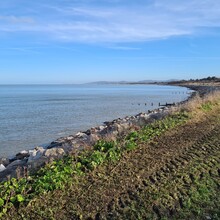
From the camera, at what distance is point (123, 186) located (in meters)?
6.29

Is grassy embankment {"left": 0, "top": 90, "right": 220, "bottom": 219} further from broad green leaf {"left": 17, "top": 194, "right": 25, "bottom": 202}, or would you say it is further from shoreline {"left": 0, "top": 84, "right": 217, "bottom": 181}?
shoreline {"left": 0, "top": 84, "right": 217, "bottom": 181}

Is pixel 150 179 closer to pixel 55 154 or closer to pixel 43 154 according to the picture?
pixel 55 154

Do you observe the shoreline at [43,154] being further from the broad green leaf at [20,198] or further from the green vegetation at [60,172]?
the broad green leaf at [20,198]

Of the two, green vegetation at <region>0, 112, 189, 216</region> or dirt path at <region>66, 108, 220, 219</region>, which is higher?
green vegetation at <region>0, 112, 189, 216</region>

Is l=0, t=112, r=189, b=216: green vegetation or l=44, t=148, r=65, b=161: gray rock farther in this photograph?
l=44, t=148, r=65, b=161: gray rock

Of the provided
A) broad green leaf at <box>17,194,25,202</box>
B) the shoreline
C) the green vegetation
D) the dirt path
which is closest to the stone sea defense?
the shoreline

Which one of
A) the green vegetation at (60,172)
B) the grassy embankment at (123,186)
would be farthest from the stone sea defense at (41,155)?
the grassy embankment at (123,186)

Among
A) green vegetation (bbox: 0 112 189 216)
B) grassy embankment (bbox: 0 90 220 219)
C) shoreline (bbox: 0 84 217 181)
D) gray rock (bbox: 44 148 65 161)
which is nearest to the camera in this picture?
grassy embankment (bbox: 0 90 220 219)

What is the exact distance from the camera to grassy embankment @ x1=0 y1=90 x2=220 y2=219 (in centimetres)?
529

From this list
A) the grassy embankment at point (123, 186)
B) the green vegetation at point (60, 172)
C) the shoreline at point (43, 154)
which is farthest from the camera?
the shoreline at point (43, 154)

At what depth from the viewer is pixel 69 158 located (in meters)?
7.48

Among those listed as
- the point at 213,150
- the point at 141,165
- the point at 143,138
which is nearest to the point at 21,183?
the point at 141,165

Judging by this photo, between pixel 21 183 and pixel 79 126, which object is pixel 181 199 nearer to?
pixel 21 183

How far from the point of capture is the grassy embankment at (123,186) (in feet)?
17.3
